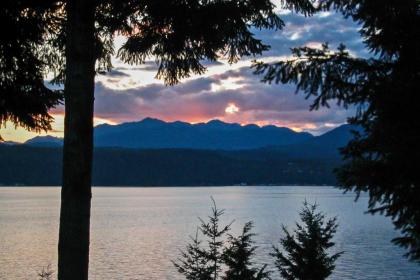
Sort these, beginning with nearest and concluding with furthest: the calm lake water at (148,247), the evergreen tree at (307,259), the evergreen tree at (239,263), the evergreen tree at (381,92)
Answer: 1. the evergreen tree at (381,92)
2. the evergreen tree at (239,263)
3. the evergreen tree at (307,259)
4. the calm lake water at (148,247)

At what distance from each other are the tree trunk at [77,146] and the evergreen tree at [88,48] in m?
0.01

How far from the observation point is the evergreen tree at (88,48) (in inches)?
243

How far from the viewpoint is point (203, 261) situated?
57.7 feet

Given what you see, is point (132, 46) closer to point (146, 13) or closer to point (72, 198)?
point (146, 13)

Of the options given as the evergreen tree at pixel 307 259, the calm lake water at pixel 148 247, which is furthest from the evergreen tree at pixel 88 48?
the calm lake water at pixel 148 247

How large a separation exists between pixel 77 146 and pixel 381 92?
11.4 ft

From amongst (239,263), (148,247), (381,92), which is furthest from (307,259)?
(148,247)

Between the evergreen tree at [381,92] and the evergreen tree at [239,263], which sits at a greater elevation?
the evergreen tree at [381,92]

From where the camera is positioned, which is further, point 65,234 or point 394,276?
point 394,276

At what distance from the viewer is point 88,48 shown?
20.9 ft

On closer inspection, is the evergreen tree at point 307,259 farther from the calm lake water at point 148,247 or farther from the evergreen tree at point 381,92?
the calm lake water at point 148,247

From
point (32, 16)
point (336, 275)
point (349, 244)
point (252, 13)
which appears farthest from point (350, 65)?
point (349, 244)

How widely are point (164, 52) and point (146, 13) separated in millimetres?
633

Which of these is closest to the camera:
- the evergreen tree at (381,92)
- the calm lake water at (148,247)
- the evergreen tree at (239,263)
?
the evergreen tree at (381,92)
